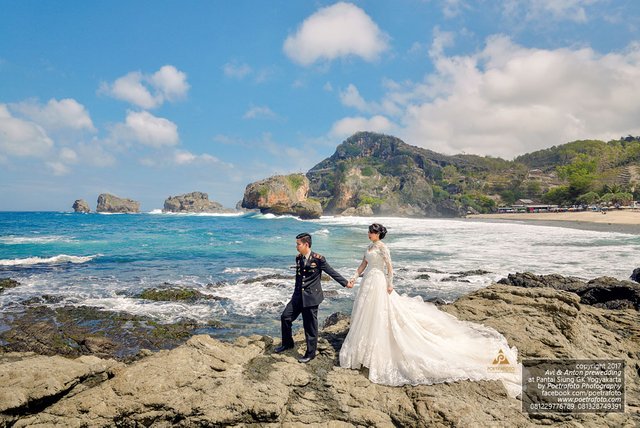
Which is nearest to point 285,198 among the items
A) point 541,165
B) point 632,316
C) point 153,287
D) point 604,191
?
point 604,191

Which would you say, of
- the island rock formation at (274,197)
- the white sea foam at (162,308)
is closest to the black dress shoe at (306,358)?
the white sea foam at (162,308)

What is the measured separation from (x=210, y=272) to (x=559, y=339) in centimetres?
1884

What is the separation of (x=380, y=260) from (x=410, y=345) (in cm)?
136

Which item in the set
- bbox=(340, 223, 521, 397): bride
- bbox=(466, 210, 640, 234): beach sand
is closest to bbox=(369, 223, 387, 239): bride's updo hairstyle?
bbox=(340, 223, 521, 397): bride

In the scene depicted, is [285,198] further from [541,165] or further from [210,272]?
[541,165]

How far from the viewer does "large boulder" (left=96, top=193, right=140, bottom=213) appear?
619ft

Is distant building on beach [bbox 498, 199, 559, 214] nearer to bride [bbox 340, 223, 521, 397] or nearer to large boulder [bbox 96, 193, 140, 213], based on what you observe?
bride [bbox 340, 223, 521, 397]

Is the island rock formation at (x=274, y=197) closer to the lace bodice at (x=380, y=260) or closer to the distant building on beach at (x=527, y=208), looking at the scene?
the distant building on beach at (x=527, y=208)

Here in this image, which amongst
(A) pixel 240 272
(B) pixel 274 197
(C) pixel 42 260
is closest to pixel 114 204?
(B) pixel 274 197

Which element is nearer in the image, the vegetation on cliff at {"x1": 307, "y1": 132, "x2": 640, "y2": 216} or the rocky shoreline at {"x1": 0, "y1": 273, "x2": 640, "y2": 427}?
the rocky shoreline at {"x1": 0, "y1": 273, "x2": 640, "y2": 427}

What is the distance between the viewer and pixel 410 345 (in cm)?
536

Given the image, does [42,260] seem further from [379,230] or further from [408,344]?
[408,344]

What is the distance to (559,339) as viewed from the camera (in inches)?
256

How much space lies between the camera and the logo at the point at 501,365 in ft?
17.5
